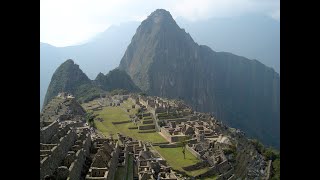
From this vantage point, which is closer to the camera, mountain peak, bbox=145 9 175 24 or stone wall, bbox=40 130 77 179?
stone wall, bbox=40 130 77 179

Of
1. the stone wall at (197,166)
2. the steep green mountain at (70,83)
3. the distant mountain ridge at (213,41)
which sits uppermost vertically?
the distant mountain ridge at (213,41)

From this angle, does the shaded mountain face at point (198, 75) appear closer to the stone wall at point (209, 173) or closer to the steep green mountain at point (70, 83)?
the steep green mountain at point (70, 83)

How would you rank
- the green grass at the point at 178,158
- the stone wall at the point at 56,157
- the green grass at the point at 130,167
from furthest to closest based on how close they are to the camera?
the green grass at the point at 178,158 < the green grass at the point at 130,167 < the stone wall at the point at 56,157

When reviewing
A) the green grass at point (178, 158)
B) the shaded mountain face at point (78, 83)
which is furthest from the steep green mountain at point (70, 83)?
the green grass at point (178, 158)

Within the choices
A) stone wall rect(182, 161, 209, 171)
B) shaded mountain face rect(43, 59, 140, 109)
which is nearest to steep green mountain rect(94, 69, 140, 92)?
shaded mountain face rect(43, 59, 140, 109)

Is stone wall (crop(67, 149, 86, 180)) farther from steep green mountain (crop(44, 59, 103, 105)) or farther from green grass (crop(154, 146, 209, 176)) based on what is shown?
steep green mountain (crop(44, 59, 103, 105))

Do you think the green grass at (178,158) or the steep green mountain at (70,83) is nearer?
the green grass at (178,158)

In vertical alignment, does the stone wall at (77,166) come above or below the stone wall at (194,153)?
above
